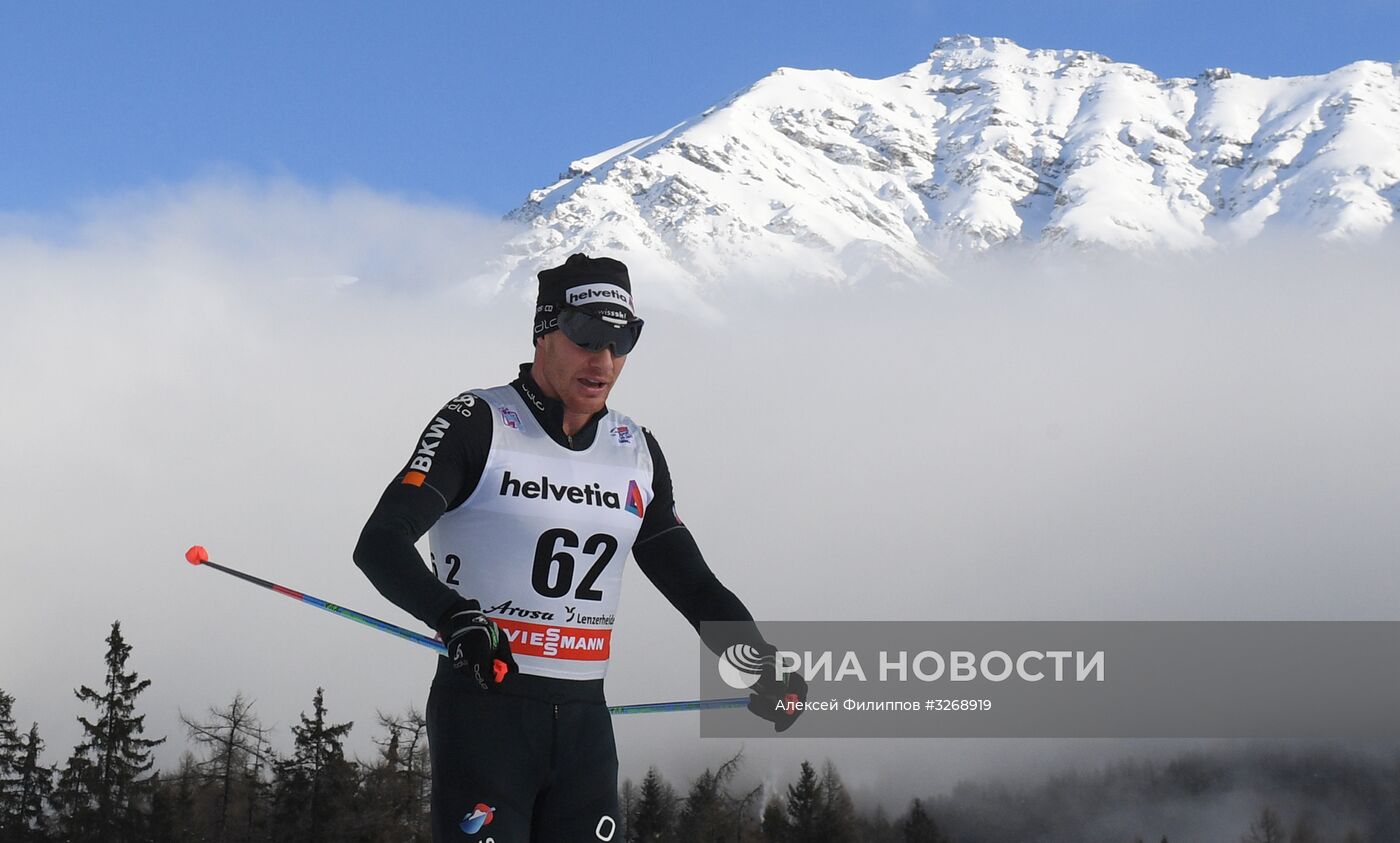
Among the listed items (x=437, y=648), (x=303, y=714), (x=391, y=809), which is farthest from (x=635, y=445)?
(x=303, y=714)

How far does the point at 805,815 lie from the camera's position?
288 ft

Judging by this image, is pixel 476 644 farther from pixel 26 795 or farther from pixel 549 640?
pixel 26 795

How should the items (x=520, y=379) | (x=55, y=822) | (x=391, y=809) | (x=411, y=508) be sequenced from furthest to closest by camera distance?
(x=55, y=822)
(x=391, y=809)
(x=520, y=379)
(x=411, y=508)

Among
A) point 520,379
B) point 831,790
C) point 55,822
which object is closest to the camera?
point 520,379

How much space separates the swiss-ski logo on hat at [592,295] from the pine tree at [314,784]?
217 ft

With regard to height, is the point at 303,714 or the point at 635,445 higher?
the point at 303,714

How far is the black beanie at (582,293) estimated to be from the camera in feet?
20.5

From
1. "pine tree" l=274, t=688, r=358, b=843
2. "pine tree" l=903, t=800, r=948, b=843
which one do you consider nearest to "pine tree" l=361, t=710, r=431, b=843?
"pine tree" l=274, t=688, r=358, b=843

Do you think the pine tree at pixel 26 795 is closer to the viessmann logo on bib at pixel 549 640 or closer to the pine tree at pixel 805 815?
the pine tree at pixel 805 815

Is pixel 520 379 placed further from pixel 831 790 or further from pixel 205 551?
pixel 831 790

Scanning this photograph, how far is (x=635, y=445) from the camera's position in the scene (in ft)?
21.0

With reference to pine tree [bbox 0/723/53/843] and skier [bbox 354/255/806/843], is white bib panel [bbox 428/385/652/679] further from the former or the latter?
pine tree [bbox 0/723/53/843]

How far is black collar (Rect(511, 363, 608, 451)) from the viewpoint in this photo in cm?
611

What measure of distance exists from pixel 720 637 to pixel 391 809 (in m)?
59.5
